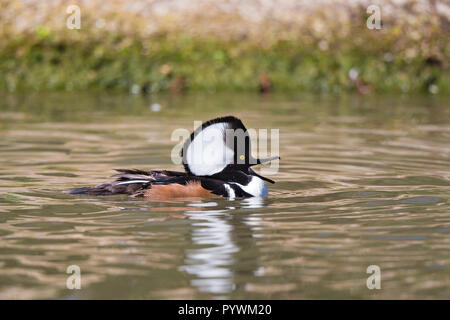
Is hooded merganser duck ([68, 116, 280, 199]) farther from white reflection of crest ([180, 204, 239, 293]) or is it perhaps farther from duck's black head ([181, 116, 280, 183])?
white reflection of crest ([180, 204, 239, 293])

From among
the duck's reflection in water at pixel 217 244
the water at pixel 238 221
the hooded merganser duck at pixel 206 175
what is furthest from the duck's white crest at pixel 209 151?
the duck's reflection in water at pixel 217 244

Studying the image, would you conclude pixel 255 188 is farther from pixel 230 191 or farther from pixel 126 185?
pixel 126 185

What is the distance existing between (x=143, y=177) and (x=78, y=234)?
4.91ft

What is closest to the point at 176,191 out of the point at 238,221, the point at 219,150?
the point at 219,150

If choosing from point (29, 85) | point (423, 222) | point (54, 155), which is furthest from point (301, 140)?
point (29, 85)

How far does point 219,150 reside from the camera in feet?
26.8

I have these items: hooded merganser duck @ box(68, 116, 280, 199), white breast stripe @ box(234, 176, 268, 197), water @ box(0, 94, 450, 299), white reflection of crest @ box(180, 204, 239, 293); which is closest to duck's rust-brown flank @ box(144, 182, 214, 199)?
hooded merganser duck @ box(68, 116, 280, 199)

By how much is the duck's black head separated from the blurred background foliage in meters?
9.28

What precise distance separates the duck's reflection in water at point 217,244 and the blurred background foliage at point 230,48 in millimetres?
9772

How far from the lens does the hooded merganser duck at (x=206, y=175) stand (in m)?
7.98

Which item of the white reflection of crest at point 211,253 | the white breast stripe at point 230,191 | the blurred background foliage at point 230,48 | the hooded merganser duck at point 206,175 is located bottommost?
the white reflection of crest at point 211,253

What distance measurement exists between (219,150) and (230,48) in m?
9.57

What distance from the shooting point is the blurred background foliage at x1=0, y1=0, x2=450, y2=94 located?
1752 cm

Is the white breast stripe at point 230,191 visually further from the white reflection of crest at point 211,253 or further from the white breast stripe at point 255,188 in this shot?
the white reflection of crest at point 211,253
